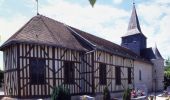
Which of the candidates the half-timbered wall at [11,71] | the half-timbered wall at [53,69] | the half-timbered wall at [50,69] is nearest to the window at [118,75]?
the half-timbered wall at [50,69]

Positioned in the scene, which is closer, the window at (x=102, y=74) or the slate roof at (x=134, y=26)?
the window at (x=102, y=74)

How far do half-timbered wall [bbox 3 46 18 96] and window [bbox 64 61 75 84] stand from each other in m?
3.38

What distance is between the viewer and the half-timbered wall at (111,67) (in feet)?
68.0

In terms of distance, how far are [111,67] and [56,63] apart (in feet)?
21.3

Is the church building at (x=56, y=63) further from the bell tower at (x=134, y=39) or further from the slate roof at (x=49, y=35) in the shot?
the bell tower at (x=134, y=39)

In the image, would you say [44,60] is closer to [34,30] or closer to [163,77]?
[34,30]

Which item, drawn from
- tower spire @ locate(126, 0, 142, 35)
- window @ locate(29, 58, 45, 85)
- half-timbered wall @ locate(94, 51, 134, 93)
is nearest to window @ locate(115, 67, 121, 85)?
half-timbered wall @ locate(94, 51, 134, 93)

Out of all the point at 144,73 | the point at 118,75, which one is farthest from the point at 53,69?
the point at 144,73

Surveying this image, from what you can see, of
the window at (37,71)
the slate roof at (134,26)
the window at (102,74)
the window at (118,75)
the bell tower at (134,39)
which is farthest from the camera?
the slate roof at (134,26)

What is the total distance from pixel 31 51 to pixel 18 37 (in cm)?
112

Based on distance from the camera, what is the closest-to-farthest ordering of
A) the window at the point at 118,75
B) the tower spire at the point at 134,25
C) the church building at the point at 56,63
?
the church building at the point at 56,63
the window at the point at 118,75
the tower spire at the point at 134,25

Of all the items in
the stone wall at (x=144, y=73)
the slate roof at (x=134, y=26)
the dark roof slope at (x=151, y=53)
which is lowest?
the stone wall at (x=144, y=73)

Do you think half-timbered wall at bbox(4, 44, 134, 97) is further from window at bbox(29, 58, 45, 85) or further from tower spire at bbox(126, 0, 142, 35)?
tower spire at bbox(126, 0, 142, 35)

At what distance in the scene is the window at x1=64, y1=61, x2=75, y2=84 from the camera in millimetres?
18830
